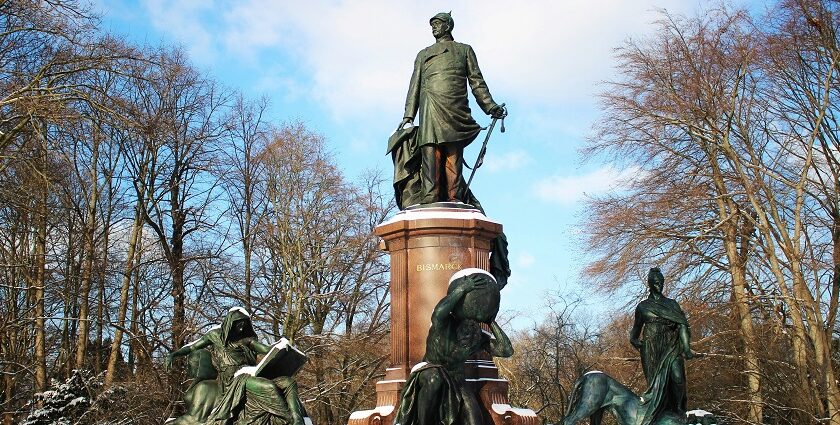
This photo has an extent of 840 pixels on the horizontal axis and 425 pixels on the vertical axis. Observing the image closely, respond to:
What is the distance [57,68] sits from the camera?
64.5 ft

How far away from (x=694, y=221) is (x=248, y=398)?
16.9m

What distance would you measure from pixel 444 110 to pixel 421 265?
2209mm

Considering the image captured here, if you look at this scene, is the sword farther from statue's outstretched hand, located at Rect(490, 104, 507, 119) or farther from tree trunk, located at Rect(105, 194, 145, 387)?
tree trunk, located at Rect(105, 194, 145, 387)

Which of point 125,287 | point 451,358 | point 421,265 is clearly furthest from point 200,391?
point 125,287

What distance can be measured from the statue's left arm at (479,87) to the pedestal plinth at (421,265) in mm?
1605

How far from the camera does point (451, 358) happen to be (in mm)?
7633

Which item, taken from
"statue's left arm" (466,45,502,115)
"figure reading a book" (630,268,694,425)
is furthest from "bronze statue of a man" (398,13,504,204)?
"figure reading a book" (630,268,694,425)

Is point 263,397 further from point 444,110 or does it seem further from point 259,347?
point 444,110

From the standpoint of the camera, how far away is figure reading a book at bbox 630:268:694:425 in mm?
10305

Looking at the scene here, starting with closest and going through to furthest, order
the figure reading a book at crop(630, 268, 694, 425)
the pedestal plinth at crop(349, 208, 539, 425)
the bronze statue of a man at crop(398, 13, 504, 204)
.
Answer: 1. the figure reading a book at crop(630, 268, 694, 425)
2. the pedestal plinth at crop(349, 208, 539, 425)
3. the bronze statue of a man at crop(398, 13, 504, 204)

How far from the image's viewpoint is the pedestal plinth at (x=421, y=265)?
1162cm

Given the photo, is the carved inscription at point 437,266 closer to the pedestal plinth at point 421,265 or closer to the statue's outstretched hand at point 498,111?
the pedestal plinth at point 421,265

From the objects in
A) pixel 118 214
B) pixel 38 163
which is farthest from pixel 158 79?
pixel 38 163

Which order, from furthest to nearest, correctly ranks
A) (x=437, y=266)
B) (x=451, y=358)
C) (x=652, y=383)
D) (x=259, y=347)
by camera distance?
(x=437, y=266)
(x=652, y=383)
(x=259, y=347)
(x=451, y=358)
